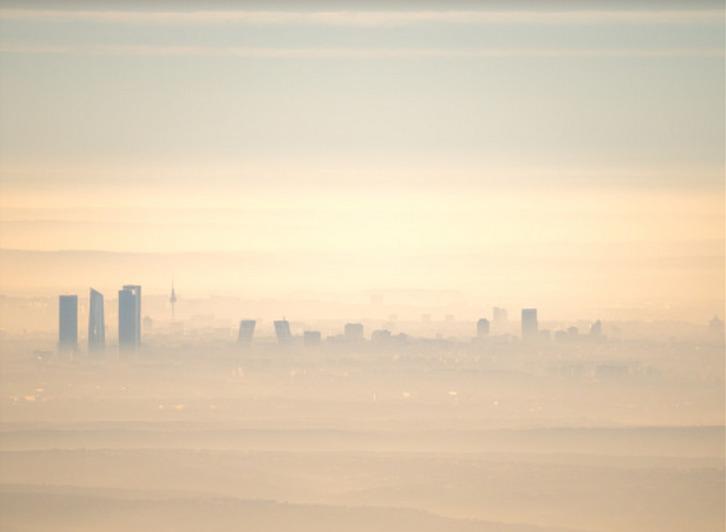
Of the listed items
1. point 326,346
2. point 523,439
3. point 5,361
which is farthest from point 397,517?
point 5,361

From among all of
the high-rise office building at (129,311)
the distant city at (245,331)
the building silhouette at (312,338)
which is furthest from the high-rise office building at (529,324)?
the high-rise office building at (129,311)

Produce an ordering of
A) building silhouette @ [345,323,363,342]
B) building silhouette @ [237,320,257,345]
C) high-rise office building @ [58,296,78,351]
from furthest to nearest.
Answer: building silhouette @ [237,320,257,345]
building silhouette @ [345,323,363,342]
high-rise office building @ [58,296,78,351]

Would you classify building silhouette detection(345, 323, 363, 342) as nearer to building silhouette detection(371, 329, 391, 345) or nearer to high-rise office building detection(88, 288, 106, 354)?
building silhouette detection(371, 329, 391, 345)

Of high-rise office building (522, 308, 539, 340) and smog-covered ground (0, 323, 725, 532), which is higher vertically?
high-rise office building (522, 308, 539, 340)

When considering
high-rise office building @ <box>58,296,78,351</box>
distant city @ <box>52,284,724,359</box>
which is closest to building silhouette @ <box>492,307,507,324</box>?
distant city @ <box>52,284,724,359</box>

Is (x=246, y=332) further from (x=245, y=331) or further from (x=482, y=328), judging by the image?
(x=482, y=328)

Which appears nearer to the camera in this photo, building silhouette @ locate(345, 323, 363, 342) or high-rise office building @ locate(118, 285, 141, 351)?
high-rise office building @ locate(118, 285, 141, 351)

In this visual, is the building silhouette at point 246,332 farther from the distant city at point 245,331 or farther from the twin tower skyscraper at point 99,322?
the twin tower skyscraper at point 99,322

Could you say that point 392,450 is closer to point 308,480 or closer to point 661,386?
point 308,480
